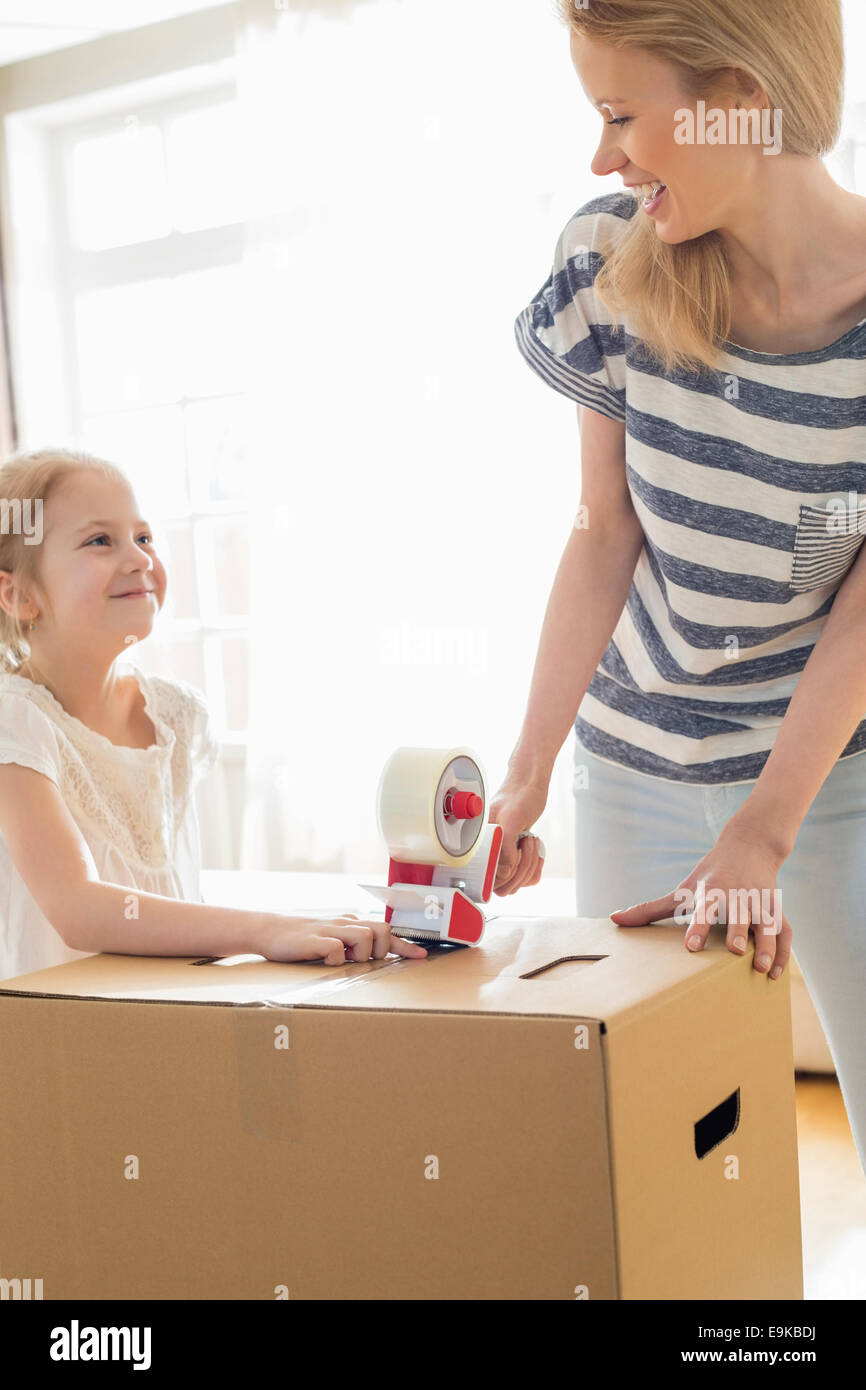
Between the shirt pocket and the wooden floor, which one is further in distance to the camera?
the wooden floor

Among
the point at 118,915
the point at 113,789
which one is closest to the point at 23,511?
the point at 113,789

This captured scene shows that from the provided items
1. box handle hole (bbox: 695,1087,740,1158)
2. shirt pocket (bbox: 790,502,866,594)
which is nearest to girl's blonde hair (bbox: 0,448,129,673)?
shirt pocket (bbox: 790,502,866,594)

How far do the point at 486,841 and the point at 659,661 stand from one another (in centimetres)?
27

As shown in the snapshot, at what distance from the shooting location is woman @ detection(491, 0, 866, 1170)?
36.2 inches

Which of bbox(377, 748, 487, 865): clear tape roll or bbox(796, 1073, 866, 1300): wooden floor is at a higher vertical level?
bbox(377, 748, 487, 865): clear tape roll

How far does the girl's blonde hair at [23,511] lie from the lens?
1.45m

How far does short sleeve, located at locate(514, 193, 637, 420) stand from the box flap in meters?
0.45

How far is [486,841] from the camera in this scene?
37.0 inches

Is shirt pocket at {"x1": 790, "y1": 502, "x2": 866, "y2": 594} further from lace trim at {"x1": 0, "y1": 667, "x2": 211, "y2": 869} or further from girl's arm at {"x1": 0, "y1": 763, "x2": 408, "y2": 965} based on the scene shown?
lace trim at {"x1": 0, "y1": 667, "x2": 211, "y2": 869}

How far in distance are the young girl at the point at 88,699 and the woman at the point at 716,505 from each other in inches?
19.2

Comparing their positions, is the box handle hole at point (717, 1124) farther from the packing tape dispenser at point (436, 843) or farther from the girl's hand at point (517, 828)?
the girl's hand at point (517, 828)

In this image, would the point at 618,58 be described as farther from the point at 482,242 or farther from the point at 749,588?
the point at 482,242

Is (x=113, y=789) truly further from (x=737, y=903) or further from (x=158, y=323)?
(x=158, y=323)

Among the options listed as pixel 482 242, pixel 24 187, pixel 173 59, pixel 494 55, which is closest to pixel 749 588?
pixel 482 242
